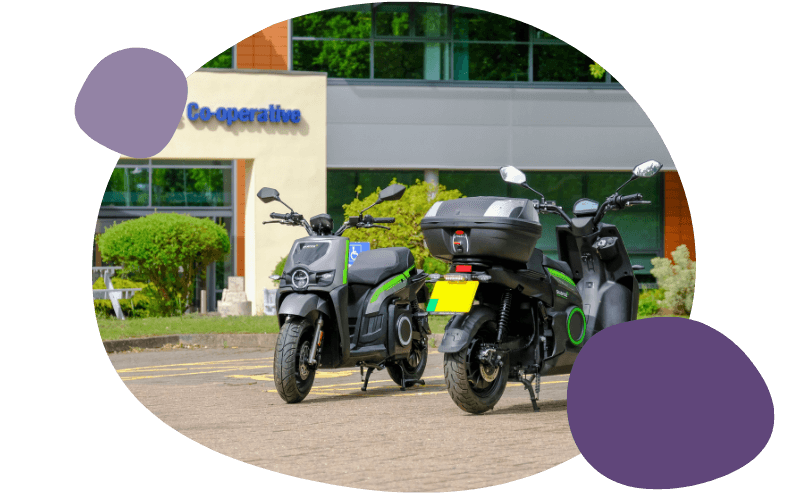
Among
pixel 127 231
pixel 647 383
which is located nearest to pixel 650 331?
pixel 647 383

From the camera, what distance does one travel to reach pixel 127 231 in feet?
50.3

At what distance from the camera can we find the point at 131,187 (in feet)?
59.9

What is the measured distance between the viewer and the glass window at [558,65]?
1895 centimetres

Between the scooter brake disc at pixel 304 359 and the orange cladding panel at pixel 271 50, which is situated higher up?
the orange cladding panel at pixel 271 50

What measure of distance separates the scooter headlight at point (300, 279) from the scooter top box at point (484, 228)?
1.21 m

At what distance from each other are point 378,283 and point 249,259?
11016 millimetres

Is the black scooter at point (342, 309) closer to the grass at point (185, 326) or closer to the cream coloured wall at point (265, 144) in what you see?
the grass at point (185, 326)

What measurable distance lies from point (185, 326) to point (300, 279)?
21.6ft

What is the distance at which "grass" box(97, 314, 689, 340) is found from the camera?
1195 cm

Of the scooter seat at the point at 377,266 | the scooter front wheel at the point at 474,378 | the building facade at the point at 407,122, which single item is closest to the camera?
the scooter front wheel at the point at 474,378

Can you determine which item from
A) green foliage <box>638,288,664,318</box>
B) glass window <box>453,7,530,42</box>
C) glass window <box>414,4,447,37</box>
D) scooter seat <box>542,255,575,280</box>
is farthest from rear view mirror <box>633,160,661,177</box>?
glass window <box>453,7,530,42</box>

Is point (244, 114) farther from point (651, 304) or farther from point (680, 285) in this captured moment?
point (680, 285)

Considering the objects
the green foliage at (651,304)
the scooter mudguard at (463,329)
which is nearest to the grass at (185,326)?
the green foliage at (651,304)

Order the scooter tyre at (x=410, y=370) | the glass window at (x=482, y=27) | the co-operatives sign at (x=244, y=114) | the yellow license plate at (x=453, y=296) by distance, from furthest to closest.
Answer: the glass window at (x=482, y=27) < the co-operatives sign at (x=244, y=114) < the scooter tyre at (x=410, y=370) < the yellow license plate at (x=453, y=296)
